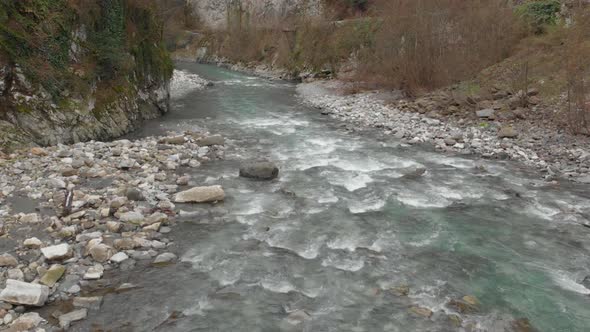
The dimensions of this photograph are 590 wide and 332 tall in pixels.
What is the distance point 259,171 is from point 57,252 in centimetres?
585

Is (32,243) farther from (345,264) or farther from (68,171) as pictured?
(345,264)

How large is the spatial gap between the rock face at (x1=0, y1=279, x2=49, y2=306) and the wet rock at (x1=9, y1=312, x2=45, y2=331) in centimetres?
19

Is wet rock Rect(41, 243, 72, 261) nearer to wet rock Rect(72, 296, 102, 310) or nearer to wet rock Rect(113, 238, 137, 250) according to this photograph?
wet rock Rect(113, 238, 137, 250)

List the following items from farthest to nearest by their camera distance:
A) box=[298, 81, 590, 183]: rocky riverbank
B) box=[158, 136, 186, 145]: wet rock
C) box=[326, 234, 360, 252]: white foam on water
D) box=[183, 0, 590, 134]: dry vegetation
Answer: box=[158, 136, 186, 145]: wet rock < box=[183, 0, 590, 134]: dry vegetation < box=[298, 81, 590, 183]: rocky riverbank < box=[326, 234, 360, 252]: white foam on water

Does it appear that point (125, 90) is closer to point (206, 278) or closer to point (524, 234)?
point (206, 278)

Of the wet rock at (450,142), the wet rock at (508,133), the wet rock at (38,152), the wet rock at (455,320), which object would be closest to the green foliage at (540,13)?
the wet rock at (508,133)

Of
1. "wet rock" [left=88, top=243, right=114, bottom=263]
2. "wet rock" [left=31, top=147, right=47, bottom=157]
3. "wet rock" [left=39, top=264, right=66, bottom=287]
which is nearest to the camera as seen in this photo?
"wet rock" [left=39, top=264, right=66, bottom=287]

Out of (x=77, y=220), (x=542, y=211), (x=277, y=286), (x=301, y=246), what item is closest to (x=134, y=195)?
(x=77, y=220)

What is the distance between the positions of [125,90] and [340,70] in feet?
71.0

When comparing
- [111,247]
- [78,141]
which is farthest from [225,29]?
[111,247]

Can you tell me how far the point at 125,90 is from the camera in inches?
701

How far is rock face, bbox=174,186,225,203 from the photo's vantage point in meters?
9.76

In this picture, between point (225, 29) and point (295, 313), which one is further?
point (225, 29)

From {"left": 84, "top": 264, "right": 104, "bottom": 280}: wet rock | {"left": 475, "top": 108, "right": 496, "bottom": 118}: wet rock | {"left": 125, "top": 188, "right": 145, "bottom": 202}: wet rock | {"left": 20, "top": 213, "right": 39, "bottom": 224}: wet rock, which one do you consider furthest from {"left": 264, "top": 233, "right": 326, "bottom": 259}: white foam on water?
{"left": 475, "top": 108, "right": 496, "bottom": 118}: wet rock
